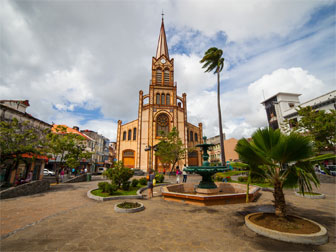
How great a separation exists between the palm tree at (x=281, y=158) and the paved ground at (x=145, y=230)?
59.7 inches

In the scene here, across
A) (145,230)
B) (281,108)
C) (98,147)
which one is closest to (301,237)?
(145,230)

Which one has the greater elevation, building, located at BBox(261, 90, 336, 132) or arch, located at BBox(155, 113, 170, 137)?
building, located at BBox(261, 90, 336, 132)

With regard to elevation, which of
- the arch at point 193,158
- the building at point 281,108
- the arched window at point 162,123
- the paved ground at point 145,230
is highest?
the building at point 281,108

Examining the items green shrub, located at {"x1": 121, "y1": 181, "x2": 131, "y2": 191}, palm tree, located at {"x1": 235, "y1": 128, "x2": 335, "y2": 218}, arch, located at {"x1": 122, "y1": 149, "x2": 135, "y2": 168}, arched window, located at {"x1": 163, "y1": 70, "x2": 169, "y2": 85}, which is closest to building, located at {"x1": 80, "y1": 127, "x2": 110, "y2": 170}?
arch, located at {"x1": 122, "y1": 149, "x2": 135, "y2": 168}

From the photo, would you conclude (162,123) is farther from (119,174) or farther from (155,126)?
(119,174)

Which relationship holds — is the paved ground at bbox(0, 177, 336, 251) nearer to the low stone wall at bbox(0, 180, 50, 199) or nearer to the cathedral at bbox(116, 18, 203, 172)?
the low stone wall at bbox(0, 180, 50, 199)

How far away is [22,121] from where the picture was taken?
16.1m

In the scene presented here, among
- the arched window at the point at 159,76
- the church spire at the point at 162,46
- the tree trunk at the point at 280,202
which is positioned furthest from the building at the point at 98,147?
Answer: the tree trunk at the point at 280,202

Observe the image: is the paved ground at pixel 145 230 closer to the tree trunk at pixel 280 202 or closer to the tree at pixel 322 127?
the tree trunk at pixel 280 202

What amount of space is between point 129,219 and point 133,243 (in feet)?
6.26

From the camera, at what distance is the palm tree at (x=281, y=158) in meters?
4.51

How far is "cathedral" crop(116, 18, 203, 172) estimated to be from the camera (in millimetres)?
32728

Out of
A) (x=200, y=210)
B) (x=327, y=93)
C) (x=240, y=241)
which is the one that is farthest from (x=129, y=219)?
(x=327, y=93)

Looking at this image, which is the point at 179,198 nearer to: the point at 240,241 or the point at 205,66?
the point at 240,241
